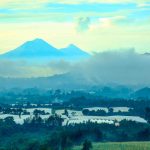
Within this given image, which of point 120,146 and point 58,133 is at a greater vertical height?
point 58,133

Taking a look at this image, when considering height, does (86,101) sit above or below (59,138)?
above

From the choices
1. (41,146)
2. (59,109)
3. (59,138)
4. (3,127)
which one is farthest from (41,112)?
(41,146)

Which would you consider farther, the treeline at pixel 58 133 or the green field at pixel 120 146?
the treeline at pixel 58 133

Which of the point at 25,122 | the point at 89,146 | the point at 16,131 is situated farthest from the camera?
the point at 25,122

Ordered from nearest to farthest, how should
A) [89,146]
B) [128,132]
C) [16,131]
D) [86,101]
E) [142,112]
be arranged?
1. [89,146]
2. [128,132]
3. [16,131]
4. [142,112]
5. [86,101]

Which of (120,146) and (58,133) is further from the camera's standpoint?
(58,133)

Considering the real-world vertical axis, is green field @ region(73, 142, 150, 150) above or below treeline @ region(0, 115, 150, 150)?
below

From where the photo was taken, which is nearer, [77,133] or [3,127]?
[77,133]

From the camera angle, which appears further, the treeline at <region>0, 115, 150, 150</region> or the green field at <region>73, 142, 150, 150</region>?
the treeline at <region>0, 115, 150, 150</region>

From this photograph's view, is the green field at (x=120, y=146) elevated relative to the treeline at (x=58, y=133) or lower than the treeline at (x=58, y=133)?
lower

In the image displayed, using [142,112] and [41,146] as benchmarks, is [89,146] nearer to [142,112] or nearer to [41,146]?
[41,146]
